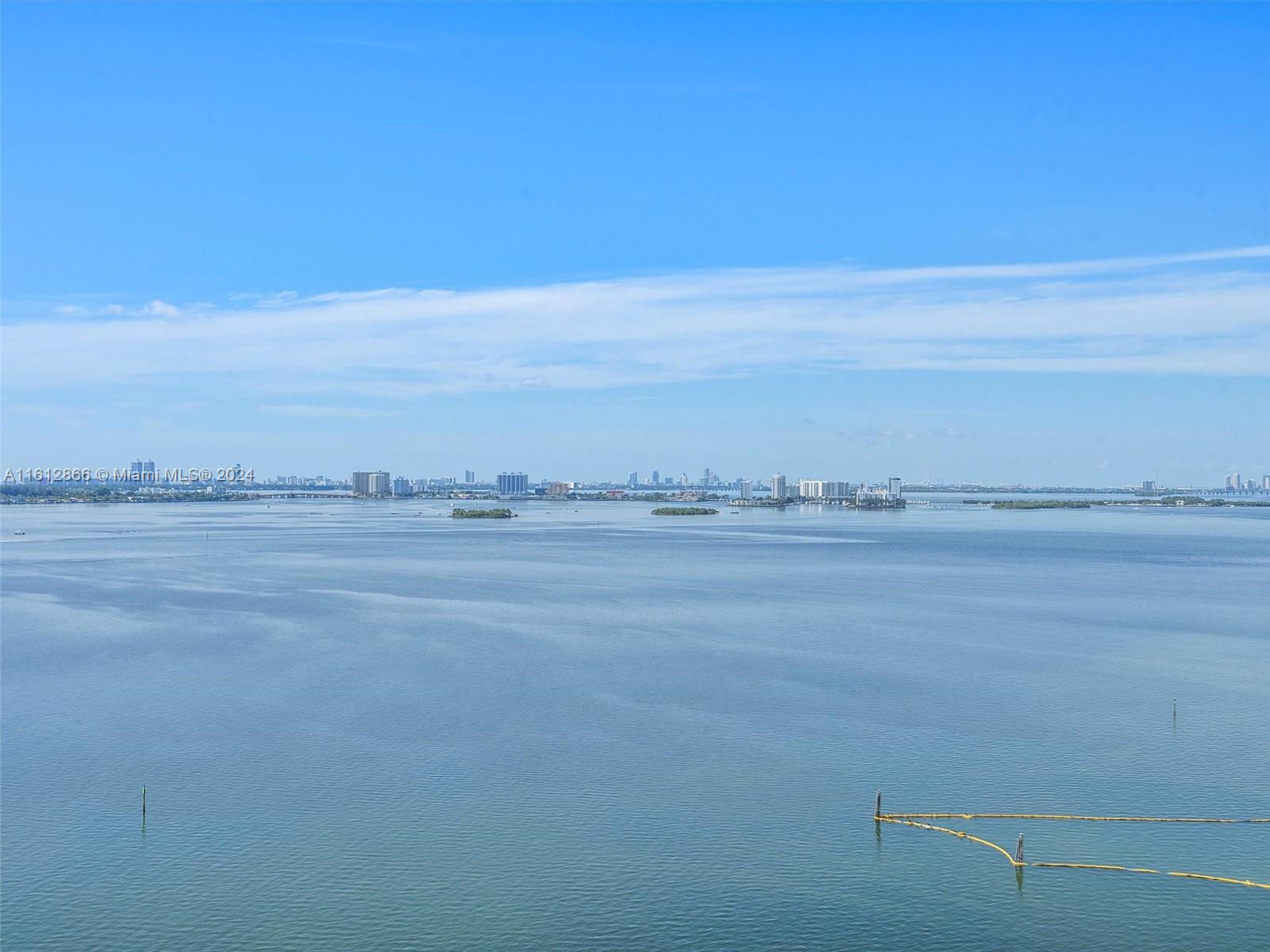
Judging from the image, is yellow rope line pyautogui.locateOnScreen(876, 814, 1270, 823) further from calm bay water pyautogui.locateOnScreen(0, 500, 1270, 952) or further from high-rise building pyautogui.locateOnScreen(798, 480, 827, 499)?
high-rise building pyautogui.locateOnScreen(798, 480, 827, 499)

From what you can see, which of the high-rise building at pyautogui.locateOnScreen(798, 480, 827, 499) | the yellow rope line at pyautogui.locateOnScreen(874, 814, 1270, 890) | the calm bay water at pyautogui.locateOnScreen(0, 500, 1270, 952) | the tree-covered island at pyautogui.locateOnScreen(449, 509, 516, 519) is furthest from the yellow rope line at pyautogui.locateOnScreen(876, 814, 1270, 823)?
the high-rise building at pyautogui.locateOnScreen(798, 480, 827, 499)

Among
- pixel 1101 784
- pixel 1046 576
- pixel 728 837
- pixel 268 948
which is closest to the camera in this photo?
pixel 268 948

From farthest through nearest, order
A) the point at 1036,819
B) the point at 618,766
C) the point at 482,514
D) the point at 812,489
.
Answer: the point at 812,489, the point at 482,514, the point at 618,766, the point at 1036,819

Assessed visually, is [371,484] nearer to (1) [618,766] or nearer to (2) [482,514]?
(2) [482,514]

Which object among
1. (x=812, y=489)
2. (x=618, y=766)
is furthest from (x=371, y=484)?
(x=618, y=766)

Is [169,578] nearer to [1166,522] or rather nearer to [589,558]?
[589,558]

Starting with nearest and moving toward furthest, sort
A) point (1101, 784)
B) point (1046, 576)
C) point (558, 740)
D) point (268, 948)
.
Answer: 1. point (268, 948)
2. point (1101, 784)
3. point (558, 740)
4. point (1046, 576)

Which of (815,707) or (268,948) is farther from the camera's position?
(815,707)

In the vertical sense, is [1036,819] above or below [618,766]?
below

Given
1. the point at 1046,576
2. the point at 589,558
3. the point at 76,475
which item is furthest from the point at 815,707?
the point at 76,475
